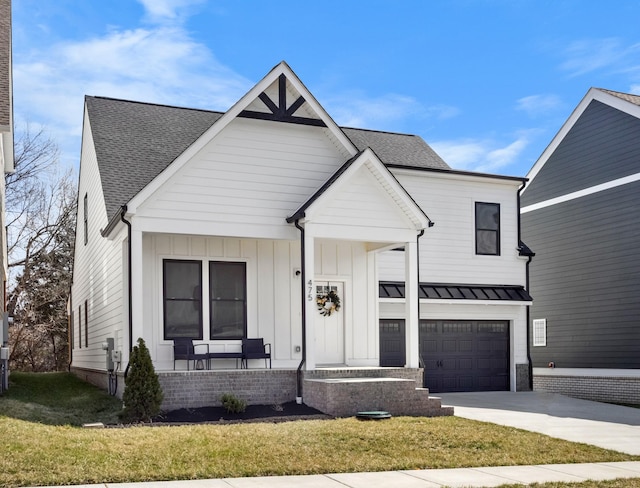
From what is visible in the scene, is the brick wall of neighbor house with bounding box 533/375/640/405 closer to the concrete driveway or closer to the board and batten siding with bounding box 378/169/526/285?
the concrete driveway

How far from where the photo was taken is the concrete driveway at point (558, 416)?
1288cm

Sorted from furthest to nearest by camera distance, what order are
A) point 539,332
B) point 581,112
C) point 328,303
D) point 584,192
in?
point 539,332
point 581,112
point 584,192
point 328,303

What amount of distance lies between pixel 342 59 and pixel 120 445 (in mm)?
10434

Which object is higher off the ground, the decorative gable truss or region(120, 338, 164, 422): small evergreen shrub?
the decorative gable truss

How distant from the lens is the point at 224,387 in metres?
14.8

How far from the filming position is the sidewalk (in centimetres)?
864

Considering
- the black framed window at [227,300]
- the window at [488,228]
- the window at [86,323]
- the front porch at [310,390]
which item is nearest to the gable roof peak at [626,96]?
the window at [488,228]

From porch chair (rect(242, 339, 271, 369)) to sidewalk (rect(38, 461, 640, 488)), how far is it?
6.88 meters

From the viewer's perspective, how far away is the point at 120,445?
10.2 m

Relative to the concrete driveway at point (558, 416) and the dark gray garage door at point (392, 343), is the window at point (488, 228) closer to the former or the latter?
the dark gray garage door at point (392, 343)

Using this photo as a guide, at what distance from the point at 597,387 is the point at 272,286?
36.4 feet

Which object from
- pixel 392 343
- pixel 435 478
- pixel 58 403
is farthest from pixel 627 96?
pixel 58 403

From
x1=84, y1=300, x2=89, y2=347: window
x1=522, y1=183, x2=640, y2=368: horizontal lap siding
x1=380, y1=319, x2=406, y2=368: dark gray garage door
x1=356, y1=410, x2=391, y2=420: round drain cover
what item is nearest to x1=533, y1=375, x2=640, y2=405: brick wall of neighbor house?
x1=522, y1=183, x2=640, y2=368: horizontal lap siding

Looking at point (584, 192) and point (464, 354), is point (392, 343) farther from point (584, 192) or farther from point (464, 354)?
point (584, 192)
